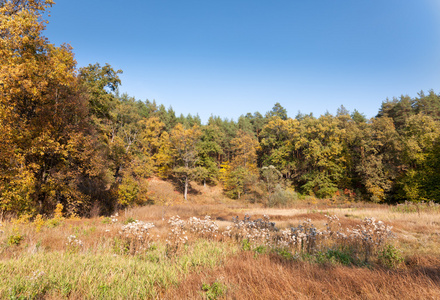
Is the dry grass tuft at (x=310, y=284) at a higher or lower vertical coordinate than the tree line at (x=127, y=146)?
lower

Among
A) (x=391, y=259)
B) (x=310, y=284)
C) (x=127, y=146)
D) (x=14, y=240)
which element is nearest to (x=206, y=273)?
(x=310, y=284)

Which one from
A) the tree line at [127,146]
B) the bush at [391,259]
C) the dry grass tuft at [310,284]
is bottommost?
the bush at [391,259]

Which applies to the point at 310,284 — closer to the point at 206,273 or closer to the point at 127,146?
the point at 206,273

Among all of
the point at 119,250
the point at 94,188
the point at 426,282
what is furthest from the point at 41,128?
the point at 426,282

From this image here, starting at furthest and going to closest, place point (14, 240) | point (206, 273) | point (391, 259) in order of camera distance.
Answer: point (14, 240) → point (391, 259) → point (206, 273)

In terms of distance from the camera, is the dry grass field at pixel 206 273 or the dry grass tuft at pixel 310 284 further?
the dry grass field at pixel 206 273

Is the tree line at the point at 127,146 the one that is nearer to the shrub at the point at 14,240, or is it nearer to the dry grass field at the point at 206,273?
the shrub at the point at 14,240

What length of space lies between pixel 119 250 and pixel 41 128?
9877 mm

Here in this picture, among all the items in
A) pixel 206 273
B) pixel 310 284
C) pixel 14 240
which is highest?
pixel 310 284

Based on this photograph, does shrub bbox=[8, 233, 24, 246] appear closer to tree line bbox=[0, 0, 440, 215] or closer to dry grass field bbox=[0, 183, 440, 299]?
dry grass field bbox=[0, 183, 440, 299]

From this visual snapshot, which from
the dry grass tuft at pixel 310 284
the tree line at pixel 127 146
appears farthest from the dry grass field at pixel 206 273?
the tree line at pixel 127 146

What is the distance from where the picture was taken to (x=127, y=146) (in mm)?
27297

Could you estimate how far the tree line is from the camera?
10.5m

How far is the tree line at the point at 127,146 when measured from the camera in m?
10.5
